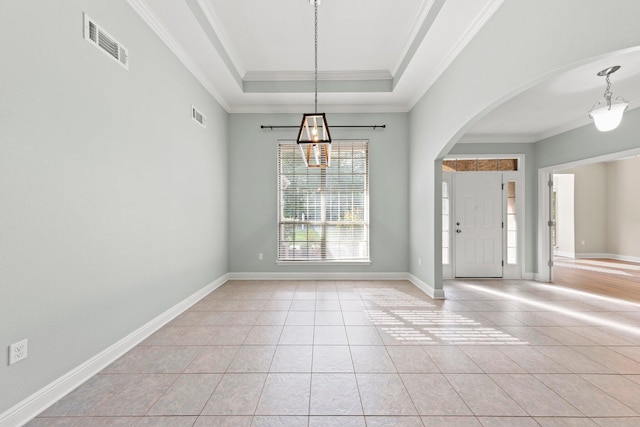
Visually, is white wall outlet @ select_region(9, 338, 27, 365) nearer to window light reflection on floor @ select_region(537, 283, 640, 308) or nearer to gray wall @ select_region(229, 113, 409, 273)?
gray wall @ select_region(229, 113, 409, 273)

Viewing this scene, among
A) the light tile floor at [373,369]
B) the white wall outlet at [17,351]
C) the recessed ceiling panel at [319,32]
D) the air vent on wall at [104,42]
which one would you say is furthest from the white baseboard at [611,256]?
the white wall outlet at [17,351]

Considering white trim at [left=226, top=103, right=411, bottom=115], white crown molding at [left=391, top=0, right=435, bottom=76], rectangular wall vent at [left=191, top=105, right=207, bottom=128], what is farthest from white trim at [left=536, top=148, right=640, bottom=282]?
rectangular wall vent at [left=191, top=105, right=207, bottom=128]

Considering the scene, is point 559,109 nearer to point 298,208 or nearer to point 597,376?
point 597,376

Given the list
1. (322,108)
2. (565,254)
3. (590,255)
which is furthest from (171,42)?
(590,255)

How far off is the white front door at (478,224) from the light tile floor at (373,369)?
1.65 metres

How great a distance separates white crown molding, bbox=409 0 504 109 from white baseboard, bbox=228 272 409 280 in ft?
10.4

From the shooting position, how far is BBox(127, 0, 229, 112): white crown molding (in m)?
2.55

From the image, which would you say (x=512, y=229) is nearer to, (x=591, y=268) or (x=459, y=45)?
(x=591, y=268)

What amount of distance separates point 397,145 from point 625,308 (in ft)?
13.1

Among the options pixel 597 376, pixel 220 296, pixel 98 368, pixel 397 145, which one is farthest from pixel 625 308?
pixel 98 368

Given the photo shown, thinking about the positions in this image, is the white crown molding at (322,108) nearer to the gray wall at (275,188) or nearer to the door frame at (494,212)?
the gray wall at (275,188)

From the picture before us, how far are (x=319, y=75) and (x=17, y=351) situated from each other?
175 inches

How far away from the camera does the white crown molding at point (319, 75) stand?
14.1ft

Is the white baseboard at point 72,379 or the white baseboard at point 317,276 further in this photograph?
the white baseboard at point 317,276
